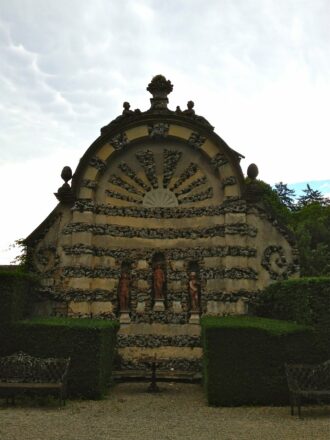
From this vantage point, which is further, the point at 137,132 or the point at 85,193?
the point at 137,132

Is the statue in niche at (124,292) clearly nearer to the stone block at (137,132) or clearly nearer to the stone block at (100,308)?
the stone block at (100,308)

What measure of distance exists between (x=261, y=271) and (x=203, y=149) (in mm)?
5018

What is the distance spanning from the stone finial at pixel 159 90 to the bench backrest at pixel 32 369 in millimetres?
11161

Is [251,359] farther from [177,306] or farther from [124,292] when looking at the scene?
[124,292]

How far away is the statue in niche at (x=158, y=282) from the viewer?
1550 cm

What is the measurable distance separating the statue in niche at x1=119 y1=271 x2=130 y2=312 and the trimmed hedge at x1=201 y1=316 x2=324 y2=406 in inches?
232

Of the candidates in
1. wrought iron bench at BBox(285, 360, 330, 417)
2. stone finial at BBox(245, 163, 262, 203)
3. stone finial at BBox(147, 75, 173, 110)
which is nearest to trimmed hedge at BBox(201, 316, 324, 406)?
wrought iron bench at BBox(285, 360, 330, 417)

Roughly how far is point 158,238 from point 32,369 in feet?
24.9

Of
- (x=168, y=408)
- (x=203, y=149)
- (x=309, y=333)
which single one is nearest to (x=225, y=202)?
(x=203, y=149)

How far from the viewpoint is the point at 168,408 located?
9.59 m

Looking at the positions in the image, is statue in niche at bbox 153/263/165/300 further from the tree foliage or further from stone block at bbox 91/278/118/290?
the tree foliage

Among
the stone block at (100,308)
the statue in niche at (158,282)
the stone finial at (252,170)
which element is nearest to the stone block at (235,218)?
the stone finial at (252,170)

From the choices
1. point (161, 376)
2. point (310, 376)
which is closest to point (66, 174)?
point (161, 376)

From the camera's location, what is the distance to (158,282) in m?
15.6
